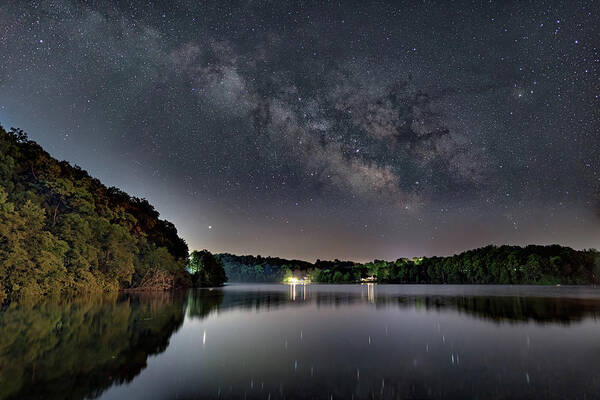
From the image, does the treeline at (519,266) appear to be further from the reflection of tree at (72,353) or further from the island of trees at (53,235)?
the reflection of tree at (72,353)

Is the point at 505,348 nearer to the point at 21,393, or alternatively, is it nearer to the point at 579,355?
the point at 579,355

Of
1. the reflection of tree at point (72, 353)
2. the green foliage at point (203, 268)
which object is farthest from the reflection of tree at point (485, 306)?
the green foliage at point (203, 268)

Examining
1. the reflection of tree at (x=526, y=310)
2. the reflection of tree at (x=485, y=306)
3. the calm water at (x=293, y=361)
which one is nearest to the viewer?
the calm water at (x=293, y=361)

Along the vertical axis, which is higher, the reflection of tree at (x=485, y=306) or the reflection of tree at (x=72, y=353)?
the reflection of tree at (x=72, y=353)

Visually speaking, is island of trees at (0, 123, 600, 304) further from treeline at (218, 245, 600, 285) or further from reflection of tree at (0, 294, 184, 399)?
treeline at (218, 245, 600, 285)

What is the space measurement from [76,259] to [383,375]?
130 feet

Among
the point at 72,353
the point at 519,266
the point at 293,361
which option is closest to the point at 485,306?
the point at 293,361

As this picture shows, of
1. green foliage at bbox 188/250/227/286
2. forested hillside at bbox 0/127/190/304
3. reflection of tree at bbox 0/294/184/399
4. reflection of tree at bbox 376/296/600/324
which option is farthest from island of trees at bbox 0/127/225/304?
green foliage at bbox 188/250/227/286

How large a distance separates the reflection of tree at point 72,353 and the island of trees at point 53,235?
1465cm

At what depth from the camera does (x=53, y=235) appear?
3675 centimetres

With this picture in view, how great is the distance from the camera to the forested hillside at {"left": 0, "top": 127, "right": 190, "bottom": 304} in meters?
28.0

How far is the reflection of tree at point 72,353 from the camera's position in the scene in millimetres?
6794

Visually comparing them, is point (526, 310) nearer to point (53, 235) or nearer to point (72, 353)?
point (72, 353)

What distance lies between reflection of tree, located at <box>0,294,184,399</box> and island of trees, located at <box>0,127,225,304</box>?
1465 centimetres
